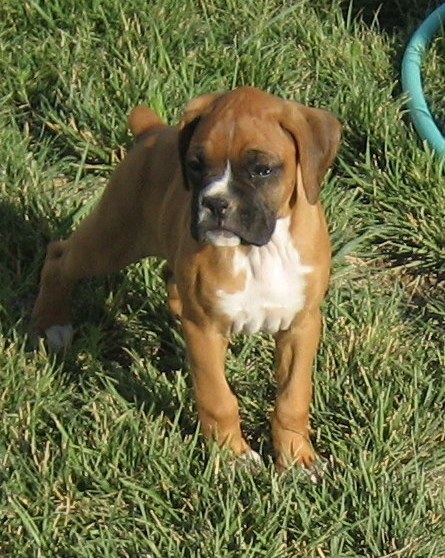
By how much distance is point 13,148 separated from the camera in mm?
6051

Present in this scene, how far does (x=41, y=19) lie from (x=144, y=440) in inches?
113

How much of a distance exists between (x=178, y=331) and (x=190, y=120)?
1.29m

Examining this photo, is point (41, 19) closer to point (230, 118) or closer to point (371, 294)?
point (371, 294)

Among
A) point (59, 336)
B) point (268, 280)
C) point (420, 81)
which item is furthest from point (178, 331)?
point (420, 81)

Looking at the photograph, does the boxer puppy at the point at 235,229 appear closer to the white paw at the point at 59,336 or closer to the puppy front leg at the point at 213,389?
the puppy front leg at the point at 213,389

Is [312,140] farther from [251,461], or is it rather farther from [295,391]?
[251,461]

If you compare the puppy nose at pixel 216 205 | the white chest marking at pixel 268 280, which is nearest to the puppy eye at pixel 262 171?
the puppy nose at pixel 216 205

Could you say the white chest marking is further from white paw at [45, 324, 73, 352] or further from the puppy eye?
white paw at [45, 324, 73, 352]

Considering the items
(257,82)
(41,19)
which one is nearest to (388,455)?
(257,82)

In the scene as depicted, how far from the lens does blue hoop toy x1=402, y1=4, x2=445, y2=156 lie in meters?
5.96

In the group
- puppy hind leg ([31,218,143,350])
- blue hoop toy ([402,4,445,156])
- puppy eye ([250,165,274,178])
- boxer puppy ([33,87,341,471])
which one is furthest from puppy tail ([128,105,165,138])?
blue hoop toy ([402,4,445,156])

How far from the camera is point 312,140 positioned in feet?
13.4

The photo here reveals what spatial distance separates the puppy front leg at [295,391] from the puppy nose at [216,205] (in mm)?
610

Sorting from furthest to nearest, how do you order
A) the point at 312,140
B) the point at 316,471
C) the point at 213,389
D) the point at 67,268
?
the point at 67,268 → the point at 316,471 → the point at 213,389 → the point at 312,140
